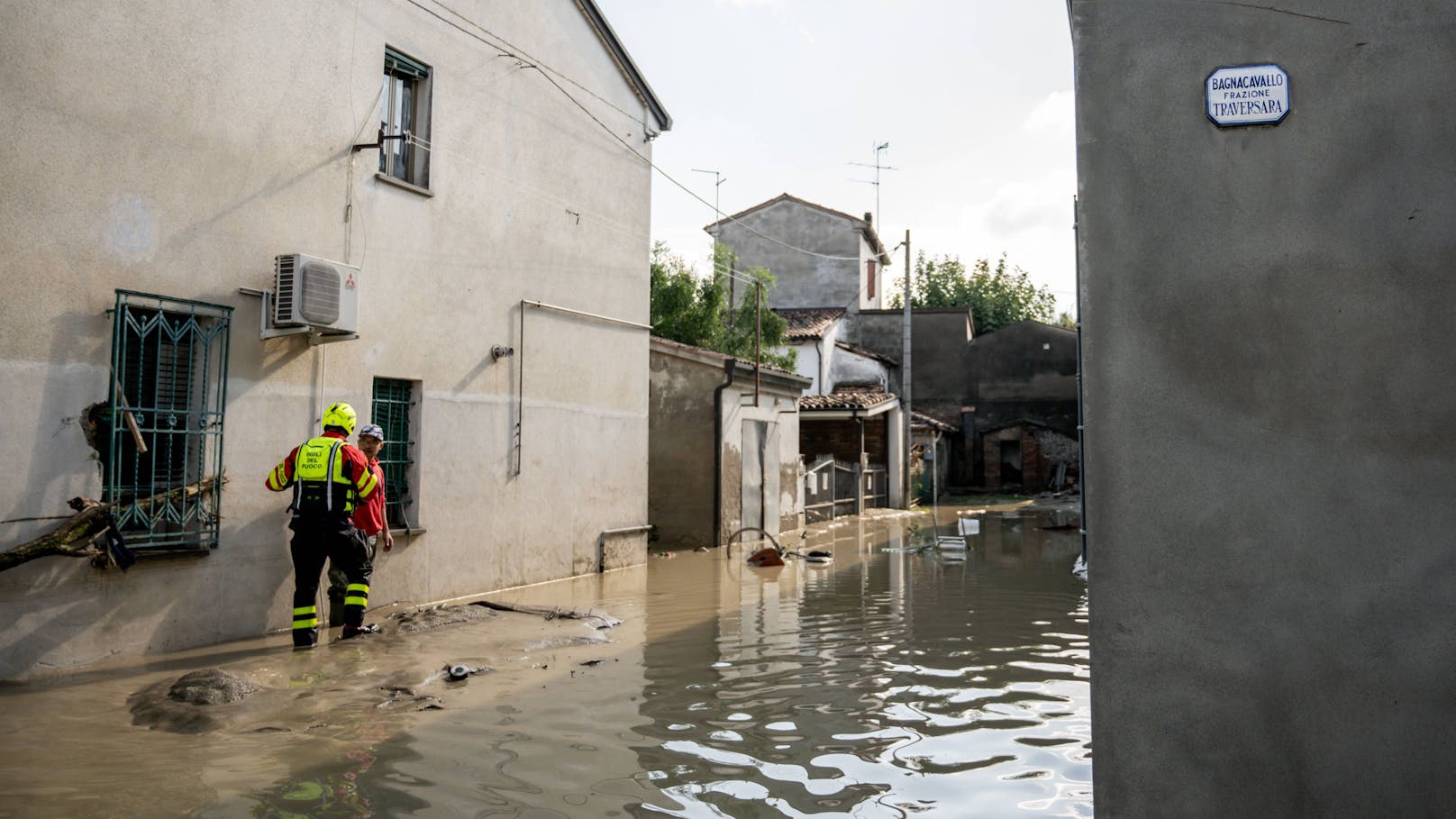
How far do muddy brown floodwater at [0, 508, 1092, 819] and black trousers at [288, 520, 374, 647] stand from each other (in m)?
0.28

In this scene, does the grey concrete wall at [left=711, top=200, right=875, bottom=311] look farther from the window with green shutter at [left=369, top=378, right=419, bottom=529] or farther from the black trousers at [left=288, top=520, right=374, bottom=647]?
the black trousers at [left=288, top=520, right=374, bottom=647]

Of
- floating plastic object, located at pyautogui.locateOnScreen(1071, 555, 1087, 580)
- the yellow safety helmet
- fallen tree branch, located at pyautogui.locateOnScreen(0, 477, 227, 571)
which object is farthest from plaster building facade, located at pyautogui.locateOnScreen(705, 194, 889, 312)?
fallen tree branch, located at pyautogui.locateOnScreen(0, 477, 227, 571)

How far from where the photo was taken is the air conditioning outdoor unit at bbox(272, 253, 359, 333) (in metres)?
7.95

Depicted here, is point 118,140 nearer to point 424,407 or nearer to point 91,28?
point 91,28

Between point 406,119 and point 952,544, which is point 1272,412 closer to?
point 406,119

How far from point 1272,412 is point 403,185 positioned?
835cm

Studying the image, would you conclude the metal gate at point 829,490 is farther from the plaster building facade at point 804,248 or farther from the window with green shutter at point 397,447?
the plaster building facade at point 804,248

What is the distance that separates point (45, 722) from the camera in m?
5.46

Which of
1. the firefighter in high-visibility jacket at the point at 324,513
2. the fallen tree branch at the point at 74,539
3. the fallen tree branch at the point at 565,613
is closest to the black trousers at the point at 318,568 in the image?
the firefighter in high-visibility jacket at the point at 324,513

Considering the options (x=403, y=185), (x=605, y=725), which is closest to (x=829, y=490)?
(x=403, y=185)

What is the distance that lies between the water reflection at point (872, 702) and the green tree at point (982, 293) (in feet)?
164

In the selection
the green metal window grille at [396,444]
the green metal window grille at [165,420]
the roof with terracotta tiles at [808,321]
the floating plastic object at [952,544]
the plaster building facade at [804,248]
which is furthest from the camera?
the plaster building facade at [804,248]

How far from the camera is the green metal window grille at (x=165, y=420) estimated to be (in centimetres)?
698

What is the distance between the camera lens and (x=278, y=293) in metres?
8.03
